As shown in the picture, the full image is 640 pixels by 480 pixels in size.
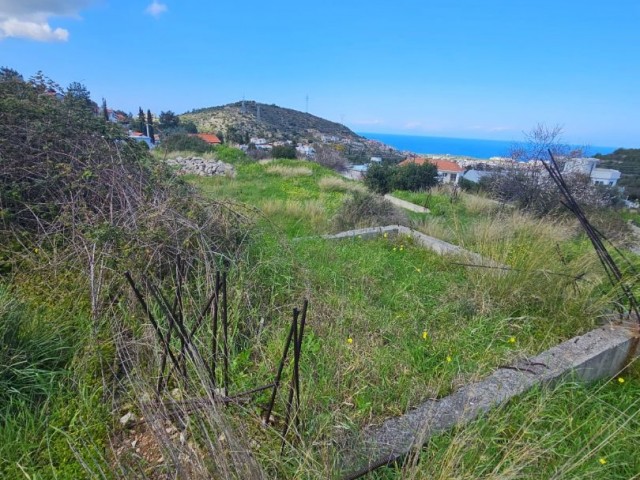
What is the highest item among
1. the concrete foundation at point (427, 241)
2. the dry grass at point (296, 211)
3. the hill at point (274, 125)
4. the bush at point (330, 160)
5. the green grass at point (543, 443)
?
the hill at point (274, 125)

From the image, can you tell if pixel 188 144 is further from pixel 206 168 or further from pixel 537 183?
pixel 537 183

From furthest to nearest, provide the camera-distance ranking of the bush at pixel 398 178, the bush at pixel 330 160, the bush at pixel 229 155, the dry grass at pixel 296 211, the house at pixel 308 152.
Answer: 1. the house at pixel 308 152
2. the bush at pixel 330 160
3. the bush at pixel 229 155
4. the bush at pixel 398 178
5. the dry grass at pixel 296 211

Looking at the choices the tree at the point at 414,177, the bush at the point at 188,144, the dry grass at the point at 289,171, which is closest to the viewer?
the dry grass at the point at 289,171

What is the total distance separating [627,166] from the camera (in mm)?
27328

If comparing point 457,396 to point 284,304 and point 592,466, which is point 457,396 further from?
point 284,304

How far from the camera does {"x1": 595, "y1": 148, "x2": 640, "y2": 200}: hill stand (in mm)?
23438

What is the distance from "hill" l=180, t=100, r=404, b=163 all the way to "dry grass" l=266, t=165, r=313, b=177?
73.7 feet

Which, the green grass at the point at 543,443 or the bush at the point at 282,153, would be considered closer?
the green grass at the point at 543,443

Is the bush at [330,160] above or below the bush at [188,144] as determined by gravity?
below

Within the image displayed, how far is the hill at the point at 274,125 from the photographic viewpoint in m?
41.1

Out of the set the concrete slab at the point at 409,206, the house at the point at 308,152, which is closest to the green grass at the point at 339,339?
the concrete slab at the point at 409,206

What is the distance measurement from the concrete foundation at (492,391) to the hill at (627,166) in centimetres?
2595

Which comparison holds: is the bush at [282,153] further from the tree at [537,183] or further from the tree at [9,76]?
the tree at [9,76]

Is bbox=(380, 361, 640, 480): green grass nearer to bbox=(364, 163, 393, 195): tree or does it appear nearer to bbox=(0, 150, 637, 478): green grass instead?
bbox=(0, 150, 637, 478): green grass
